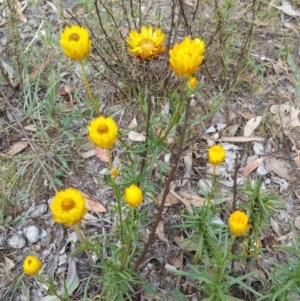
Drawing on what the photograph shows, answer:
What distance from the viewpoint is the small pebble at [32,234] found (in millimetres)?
2207

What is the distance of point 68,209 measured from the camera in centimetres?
140

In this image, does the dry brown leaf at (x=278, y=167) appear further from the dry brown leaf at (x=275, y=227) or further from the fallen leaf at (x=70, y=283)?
the fallen leaf at (x=70, y=283)

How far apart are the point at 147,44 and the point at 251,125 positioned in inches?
41.9

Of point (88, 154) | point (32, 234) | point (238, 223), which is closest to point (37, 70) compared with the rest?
point (88, 154)

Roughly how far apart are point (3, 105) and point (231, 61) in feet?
4.02

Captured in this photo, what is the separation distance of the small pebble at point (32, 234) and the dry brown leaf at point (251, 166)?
3.23 ft

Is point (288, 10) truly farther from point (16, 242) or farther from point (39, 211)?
point (16, 242)

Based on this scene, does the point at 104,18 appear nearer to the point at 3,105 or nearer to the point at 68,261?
the point at 3,105

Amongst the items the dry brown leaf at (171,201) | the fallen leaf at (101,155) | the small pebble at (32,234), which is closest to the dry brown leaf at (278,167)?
the dry brown leaf at (171,201)

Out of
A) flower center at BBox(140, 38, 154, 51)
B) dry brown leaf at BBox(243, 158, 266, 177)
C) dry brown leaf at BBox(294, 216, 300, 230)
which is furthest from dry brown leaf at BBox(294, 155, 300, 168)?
flower center at BBox(140, 38, 154, 51)

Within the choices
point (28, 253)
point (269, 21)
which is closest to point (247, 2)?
point (269, 21)

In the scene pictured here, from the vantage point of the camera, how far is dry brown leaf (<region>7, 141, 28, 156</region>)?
2.47 meters

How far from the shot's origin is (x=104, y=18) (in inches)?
110

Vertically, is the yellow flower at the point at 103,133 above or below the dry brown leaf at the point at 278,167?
above
